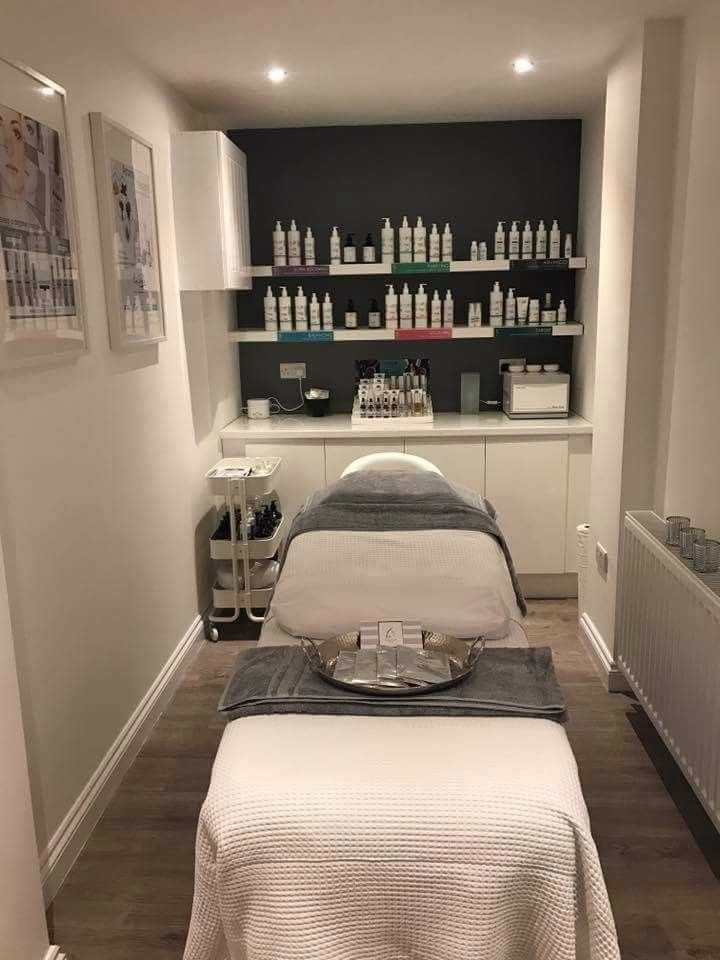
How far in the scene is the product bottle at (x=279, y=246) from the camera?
424 centimetres

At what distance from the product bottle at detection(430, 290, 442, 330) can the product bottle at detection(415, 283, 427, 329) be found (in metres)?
0.04

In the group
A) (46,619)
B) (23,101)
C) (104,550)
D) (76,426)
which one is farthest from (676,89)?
(46,619)

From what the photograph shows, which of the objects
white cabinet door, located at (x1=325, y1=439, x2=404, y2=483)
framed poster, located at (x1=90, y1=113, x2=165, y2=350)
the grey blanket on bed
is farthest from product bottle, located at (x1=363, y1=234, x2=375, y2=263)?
the grey blanket on bed

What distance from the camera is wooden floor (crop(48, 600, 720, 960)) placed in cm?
207

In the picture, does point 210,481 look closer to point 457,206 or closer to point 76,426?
point 76,426

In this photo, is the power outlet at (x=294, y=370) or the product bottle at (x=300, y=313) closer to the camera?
the product bottle at (x=300, y=313)

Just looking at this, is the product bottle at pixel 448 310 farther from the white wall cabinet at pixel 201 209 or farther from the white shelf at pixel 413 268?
the white wall cabinet at pixel 201 209

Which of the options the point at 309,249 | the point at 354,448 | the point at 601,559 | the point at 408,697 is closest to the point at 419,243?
the point at 309,249

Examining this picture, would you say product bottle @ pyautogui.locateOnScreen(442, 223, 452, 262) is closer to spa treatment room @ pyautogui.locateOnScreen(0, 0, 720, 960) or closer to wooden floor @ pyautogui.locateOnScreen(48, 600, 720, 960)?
spa treatment room @ pyautogui.locateOnScreen(0, 0, 720, 960)

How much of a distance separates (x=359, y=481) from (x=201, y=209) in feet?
4.46

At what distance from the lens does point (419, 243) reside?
4.23m

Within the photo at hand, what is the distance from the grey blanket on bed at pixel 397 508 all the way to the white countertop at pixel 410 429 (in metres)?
0.82

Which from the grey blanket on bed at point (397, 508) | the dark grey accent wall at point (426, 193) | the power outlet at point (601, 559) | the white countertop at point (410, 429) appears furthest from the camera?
the dark grey accent wall at point (426, 193)

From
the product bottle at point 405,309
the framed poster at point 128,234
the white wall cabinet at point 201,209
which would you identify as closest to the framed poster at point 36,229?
the framed poster at point 128,234
